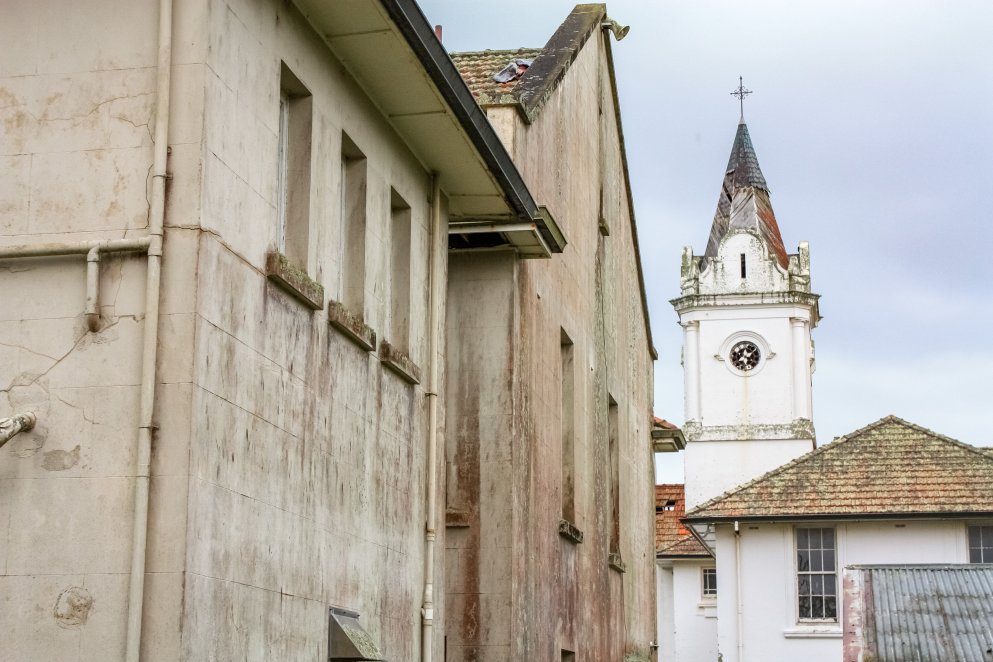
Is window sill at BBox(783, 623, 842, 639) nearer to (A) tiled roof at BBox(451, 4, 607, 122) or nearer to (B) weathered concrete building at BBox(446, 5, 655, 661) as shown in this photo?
(B) weathered concrete building at BBox(446, 5, 655, 661)

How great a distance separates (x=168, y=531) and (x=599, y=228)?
48.6 ft

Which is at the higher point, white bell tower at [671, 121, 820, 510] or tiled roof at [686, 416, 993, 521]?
white bell tower at [671, 121, 820, 510]

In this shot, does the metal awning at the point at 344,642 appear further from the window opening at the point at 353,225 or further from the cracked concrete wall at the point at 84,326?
the cracked concrete wall at the point at 84,326

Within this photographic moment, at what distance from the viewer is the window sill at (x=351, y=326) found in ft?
36.1

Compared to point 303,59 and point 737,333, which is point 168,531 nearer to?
point 303,59

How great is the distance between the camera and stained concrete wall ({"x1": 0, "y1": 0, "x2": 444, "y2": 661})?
27.1 ft

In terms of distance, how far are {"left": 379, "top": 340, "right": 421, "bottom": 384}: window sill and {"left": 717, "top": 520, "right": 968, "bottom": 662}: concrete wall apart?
2382cm

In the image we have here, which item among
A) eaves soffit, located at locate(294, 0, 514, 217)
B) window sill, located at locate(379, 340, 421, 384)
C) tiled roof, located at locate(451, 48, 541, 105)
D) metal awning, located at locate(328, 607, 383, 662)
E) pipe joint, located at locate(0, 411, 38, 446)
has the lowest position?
metal awning, located at locate(328, 607, 383, 662)

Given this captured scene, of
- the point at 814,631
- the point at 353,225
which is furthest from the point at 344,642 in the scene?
the point at 814,631

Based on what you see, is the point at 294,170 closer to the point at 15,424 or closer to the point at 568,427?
the point at 15,424

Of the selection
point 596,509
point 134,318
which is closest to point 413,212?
point 134,318

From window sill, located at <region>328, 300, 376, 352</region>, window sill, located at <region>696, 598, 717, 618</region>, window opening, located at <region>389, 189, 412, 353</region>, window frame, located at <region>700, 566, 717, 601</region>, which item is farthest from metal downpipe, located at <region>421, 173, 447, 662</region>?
window sill, located at <region>696, 598, 717, 618</region>

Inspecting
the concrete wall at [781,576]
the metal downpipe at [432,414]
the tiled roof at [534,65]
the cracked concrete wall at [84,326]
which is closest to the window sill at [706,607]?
the concrete wall at [781,576]

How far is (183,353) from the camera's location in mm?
8461
